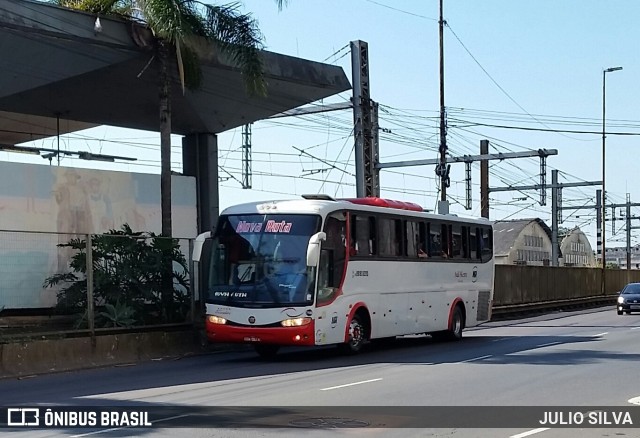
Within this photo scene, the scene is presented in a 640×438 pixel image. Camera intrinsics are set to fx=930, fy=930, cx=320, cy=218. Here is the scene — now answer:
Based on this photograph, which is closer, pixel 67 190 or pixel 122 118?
pixel 67 190

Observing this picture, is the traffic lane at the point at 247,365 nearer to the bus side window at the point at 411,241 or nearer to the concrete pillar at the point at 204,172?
the bus side window at the point at 411,241

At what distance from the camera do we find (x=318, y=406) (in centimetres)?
1204

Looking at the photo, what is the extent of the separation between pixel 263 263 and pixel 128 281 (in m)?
3.85

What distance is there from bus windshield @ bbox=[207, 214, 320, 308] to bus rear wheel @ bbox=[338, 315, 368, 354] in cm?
198

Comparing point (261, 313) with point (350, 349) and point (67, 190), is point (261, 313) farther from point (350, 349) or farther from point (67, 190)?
point (67, 190)

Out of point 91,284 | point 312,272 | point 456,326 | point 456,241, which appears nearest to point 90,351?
point 91,284

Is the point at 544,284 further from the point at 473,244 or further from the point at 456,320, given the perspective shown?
the point at 456,320

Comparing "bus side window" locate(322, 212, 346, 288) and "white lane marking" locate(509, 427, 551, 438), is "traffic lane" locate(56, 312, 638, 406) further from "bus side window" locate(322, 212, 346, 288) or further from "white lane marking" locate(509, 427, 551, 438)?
"white lane marking" locate(509, 427, 551, 438)

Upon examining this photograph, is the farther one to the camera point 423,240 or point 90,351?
point 423,240

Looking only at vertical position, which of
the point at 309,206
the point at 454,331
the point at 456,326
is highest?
the point at 309,206

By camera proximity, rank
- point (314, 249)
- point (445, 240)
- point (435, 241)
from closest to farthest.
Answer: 1. point (314, 249)
2. point (435, 241)
3. point (445, 240)

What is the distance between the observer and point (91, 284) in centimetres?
1959

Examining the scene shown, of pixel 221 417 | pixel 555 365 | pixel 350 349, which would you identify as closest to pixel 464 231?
pixel 350 349

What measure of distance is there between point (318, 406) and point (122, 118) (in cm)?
2080
